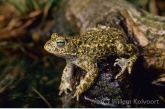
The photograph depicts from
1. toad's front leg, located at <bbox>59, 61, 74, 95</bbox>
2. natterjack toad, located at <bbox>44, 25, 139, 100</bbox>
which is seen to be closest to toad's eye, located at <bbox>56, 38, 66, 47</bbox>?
natterjack toad, located at <bbox>44, 25, 139, 100</bbox>

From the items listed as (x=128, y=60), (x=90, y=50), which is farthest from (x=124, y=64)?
(x=90, y=50)

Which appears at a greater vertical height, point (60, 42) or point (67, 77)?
point (60, 42)

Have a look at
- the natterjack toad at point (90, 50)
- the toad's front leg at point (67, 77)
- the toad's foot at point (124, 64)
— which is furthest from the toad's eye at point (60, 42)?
the toad's foot at point (124, 64)

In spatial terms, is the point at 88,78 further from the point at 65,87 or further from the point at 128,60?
the point at 128,60

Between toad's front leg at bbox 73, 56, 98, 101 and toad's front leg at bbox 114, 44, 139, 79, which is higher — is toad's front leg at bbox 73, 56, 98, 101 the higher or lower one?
the lower one

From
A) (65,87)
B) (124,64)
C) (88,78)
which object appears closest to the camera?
(88,78)

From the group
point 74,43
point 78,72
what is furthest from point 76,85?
point 74,43

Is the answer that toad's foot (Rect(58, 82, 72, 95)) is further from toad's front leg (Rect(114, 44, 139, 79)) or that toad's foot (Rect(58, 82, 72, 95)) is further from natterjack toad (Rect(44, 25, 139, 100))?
toad's front leg (Rect(114, 44, 139, 79))

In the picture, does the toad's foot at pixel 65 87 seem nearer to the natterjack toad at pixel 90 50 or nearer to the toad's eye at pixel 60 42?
the natterjack toad at pixel 90 50

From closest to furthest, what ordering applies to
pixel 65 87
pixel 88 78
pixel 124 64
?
pixel 88 78, pixel 124 64, pixel 65 87
